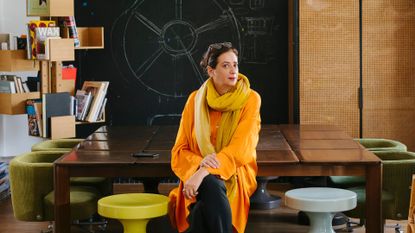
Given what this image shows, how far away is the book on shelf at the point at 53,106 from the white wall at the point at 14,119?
101 centimetres

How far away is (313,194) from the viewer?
191 inches

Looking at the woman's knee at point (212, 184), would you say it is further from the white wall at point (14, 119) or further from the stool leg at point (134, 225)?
the white wall at point (14, 119)

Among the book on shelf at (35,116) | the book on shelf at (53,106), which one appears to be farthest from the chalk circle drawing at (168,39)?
the book on shelf at (35,116)

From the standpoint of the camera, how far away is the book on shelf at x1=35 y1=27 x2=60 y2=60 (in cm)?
629

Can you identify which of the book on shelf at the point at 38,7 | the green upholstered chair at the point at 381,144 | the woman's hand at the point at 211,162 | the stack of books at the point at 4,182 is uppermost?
the book on shelf at the point at 38,7

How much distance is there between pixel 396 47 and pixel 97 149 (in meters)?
3.09

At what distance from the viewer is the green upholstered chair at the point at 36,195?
16.1 feet

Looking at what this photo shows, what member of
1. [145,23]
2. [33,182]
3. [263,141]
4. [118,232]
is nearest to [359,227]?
[263,141]

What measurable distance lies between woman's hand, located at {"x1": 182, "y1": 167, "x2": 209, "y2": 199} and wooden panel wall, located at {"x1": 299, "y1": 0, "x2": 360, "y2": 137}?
2793 millimetres

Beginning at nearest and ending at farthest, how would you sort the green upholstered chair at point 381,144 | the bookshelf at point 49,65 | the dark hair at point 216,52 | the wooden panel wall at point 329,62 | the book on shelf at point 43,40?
the dark hair at point 216,52, the green upholstered chair at point 381,144, the book on shelf at point 43,40, the bookshelf at point 49,65, the wooden panel wall at point 329,62

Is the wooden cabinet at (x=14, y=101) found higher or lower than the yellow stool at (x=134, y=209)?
higher

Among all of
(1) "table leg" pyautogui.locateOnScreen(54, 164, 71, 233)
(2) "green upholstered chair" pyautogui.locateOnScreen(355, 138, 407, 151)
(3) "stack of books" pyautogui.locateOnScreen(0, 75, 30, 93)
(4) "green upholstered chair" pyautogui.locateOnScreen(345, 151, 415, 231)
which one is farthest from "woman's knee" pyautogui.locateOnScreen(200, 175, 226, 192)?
(3) "stack of books" pyautogui.locateOnScreen(0, 75, 30, 93)

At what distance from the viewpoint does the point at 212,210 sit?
14.4 feet

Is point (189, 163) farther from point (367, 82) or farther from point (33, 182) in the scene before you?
point (367, 82)
